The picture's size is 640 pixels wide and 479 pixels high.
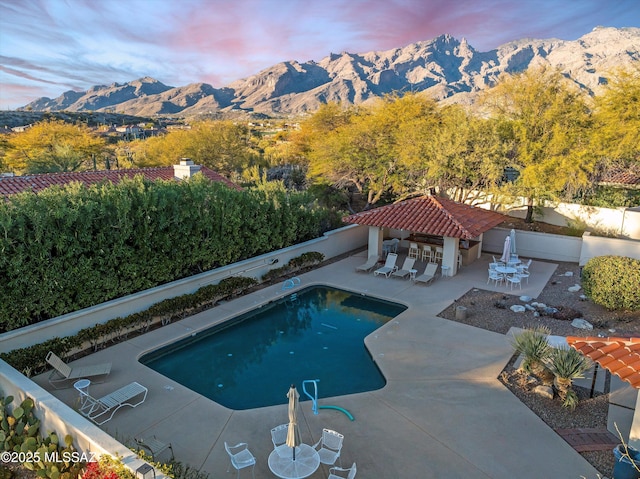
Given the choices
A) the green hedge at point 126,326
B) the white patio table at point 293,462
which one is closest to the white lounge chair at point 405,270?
A: the green hedge at point 126,326

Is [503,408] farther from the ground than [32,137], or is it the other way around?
[32,137]

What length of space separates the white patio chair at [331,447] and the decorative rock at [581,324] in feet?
30.8

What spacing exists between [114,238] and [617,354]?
41.1 ft

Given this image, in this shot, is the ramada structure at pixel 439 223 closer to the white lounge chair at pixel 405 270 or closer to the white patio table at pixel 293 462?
the white lounge chair at pixel 405 270

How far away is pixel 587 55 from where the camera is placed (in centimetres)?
14575

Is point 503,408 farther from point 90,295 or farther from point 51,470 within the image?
point 90,295

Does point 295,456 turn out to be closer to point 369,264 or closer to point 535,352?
point 535,352

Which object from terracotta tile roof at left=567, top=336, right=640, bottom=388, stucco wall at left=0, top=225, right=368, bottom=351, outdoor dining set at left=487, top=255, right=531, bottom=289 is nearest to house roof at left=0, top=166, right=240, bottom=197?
stucco wall at left=0, top=225, right=368, bottom=351

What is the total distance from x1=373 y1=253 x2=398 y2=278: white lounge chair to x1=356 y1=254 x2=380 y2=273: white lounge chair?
0.46 meters

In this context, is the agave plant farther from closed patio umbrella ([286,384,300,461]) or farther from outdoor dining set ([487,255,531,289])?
outdoor dining set ([487,255,531,289])

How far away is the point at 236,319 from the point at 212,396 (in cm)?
443

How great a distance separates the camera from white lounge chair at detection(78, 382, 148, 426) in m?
8.62

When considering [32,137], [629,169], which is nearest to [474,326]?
[629,169]

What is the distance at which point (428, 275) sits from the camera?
685 inches
